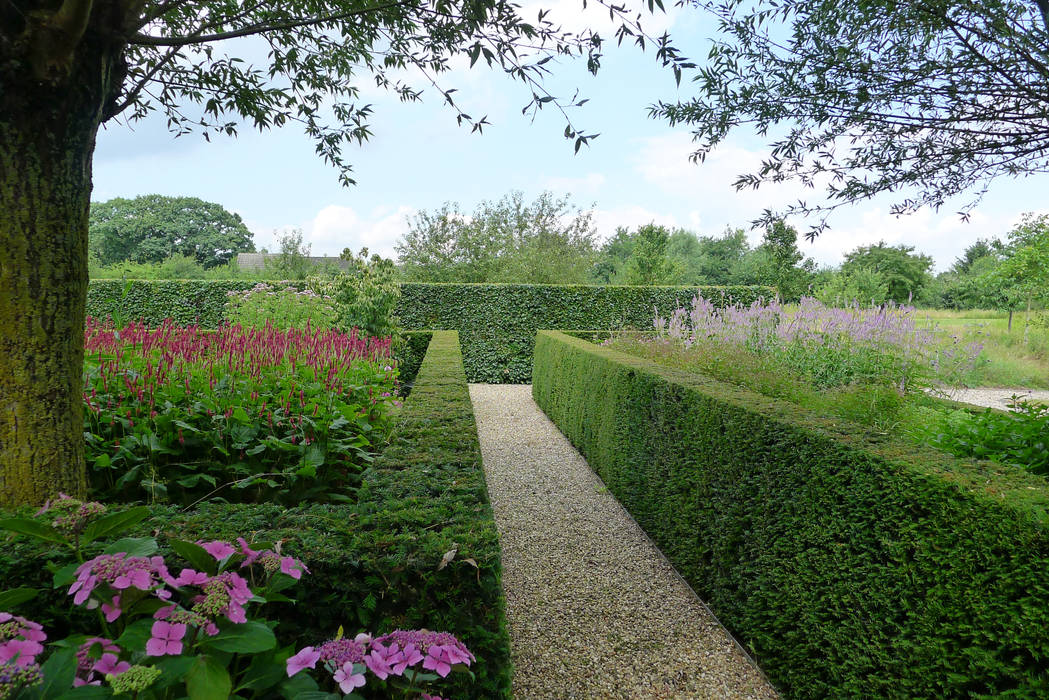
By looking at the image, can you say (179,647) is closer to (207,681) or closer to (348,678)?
(207,681)

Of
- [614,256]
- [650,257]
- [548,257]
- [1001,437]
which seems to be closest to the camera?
[1001,437]

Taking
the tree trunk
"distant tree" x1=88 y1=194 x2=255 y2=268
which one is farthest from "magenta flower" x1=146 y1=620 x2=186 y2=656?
"distant tree" x1=88 y1=194 x2=255 y2=268

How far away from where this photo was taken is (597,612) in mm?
3328

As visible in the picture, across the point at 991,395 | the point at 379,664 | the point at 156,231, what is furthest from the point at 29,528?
the point at 156,231

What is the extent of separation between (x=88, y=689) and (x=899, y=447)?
2635 mm

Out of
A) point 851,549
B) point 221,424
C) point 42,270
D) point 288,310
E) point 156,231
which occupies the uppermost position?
point 156,231

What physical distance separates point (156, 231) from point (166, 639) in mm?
46461

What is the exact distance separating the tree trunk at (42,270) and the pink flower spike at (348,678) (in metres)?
1.68

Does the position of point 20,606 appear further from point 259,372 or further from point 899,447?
point 899,447

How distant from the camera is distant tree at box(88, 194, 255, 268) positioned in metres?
38.9

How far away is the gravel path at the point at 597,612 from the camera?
107 inches

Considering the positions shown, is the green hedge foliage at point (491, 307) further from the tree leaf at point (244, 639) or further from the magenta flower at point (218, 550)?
the tree leaf at point (244, 639)

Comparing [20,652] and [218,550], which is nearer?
[20,652]

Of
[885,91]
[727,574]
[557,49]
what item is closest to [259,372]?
[557,49]
